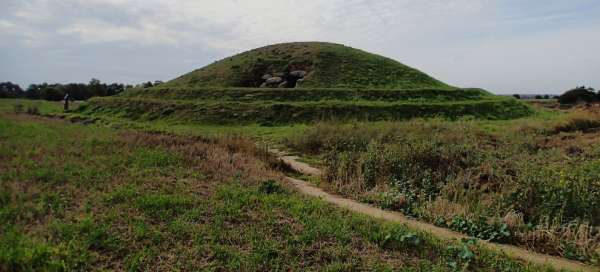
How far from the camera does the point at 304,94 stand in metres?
24.5

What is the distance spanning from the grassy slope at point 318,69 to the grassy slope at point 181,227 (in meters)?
20.9

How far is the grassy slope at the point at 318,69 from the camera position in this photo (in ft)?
93.6

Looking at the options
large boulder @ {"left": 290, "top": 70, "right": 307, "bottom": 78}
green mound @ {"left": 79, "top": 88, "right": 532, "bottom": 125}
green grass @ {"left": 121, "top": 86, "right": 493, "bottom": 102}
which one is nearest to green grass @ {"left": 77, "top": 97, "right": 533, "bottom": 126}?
green mound @ {"left": 79, "top": 88, "right": 532, "bottom": 125}

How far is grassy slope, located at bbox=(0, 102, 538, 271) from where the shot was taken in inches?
164

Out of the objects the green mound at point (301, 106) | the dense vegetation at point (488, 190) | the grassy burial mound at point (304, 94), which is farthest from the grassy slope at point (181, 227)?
the green mound at point (301, 106)

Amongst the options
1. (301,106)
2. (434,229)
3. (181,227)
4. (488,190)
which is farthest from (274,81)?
(181,227)

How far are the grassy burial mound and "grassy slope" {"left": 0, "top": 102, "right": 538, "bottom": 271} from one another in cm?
1280

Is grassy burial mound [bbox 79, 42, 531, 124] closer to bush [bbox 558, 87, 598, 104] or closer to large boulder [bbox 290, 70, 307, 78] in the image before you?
large boulder [bbox 290, 70, 307, 78]

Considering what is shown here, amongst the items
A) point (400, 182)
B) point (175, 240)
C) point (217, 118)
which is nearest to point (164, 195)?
point (175, 240)

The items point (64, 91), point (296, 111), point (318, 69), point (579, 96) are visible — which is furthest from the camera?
point (64, 91)

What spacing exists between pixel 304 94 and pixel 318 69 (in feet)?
18.8

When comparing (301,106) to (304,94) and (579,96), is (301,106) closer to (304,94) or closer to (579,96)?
(304,94)

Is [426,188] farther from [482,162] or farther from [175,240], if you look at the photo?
[175,240]

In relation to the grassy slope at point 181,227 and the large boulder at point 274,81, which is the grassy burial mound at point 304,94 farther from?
the grassy slope at point 181,227
